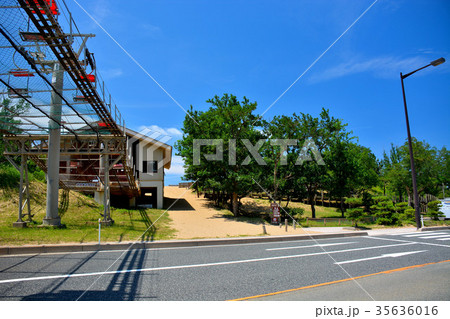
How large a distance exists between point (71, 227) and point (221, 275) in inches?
420

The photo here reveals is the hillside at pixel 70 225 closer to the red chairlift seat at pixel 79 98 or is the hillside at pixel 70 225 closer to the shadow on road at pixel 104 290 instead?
the shadow on road at pixel 104 290

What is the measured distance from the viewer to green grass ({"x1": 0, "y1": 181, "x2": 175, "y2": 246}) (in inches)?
403

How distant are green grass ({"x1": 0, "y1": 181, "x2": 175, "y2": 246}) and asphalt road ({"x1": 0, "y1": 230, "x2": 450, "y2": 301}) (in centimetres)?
208

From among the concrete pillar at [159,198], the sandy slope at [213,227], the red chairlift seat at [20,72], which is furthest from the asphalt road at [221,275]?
the concrete pillar at [159,198]

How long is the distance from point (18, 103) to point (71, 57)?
4.45 meters

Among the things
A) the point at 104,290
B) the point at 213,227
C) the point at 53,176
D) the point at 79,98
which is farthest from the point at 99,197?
the point at 104,290

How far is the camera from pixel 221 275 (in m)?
6.23

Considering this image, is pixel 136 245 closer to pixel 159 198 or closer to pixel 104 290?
pixel 104 290

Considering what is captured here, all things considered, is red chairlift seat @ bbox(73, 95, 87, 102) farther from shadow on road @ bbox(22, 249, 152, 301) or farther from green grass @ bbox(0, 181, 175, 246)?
shadow on road @ bbox(22, 249, 152, 301)

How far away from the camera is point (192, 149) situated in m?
24.6

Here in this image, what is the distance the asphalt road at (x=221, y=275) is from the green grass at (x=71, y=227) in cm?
208

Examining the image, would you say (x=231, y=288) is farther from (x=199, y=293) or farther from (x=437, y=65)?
(x=437, y=65)

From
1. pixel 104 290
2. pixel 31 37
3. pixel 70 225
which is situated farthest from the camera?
pixel 70 225
